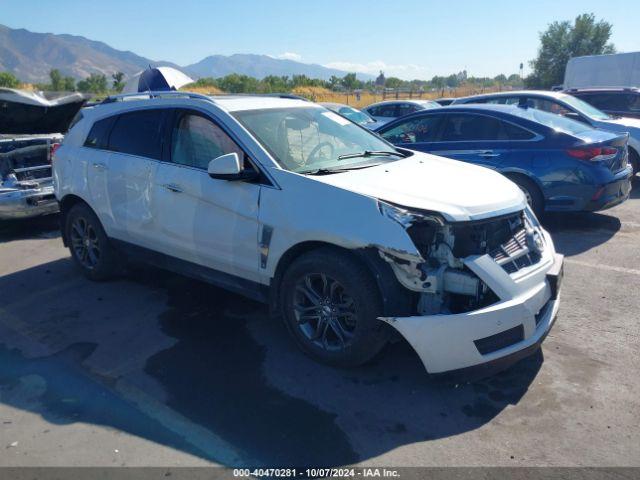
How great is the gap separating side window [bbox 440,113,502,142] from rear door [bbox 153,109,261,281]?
4.21m

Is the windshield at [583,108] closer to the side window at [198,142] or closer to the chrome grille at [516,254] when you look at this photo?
the chrome grille at [516,254]

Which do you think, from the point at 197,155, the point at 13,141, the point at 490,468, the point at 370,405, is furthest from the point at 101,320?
the point at 13,141

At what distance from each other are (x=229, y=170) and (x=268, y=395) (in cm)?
156

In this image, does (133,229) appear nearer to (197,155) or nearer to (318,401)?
(197,155)

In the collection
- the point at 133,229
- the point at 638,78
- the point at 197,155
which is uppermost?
the point at 638,78

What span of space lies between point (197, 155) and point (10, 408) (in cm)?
224

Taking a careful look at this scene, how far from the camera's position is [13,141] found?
786 cm

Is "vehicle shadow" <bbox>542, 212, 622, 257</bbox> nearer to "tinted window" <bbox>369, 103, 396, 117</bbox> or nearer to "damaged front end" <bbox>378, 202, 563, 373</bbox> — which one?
"damaged front end" <bbox>378, 202, 563, 373</bbox>

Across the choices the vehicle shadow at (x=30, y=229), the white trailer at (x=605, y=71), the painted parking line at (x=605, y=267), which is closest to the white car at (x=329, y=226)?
the painted parking line at (x=605, y=267)

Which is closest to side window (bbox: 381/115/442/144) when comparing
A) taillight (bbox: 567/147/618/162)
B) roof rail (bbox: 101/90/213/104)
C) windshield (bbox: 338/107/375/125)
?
taillight (bbox: 567/147/618/162)

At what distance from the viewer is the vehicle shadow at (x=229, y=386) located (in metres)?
3.00

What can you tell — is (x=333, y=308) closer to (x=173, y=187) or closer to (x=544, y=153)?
(x=173, y=187)

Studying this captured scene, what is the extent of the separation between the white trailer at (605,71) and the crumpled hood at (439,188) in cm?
1633

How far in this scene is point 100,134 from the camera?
5.32 meters
